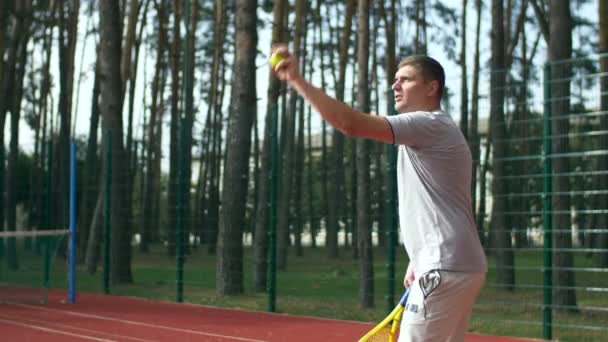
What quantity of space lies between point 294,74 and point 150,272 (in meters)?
19.7

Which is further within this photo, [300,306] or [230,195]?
[230,195]

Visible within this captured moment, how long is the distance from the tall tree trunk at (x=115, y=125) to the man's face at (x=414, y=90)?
1198 centimetres

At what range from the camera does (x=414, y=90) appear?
381cm

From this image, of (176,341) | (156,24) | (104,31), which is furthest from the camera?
(156,24)

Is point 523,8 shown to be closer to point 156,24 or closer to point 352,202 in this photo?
point 156,24

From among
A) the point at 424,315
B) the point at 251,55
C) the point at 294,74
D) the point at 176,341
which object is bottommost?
the point at 176,341

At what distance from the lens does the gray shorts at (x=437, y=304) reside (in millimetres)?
3633

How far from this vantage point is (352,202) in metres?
12.6

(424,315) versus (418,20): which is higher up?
(418,20)

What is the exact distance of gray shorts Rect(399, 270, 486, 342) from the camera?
3.63 m

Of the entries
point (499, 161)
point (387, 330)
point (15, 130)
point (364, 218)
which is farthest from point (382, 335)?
point (15, 130)

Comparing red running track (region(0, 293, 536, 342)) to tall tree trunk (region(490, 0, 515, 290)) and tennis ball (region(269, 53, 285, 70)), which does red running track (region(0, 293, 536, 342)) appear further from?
tennis ball (region(269, 53, 285, 70))

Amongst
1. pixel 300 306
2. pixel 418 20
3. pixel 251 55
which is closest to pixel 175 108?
pixel 418 20

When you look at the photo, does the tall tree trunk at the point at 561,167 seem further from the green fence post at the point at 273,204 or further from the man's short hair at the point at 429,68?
the man's short hair at the point at 429,68
